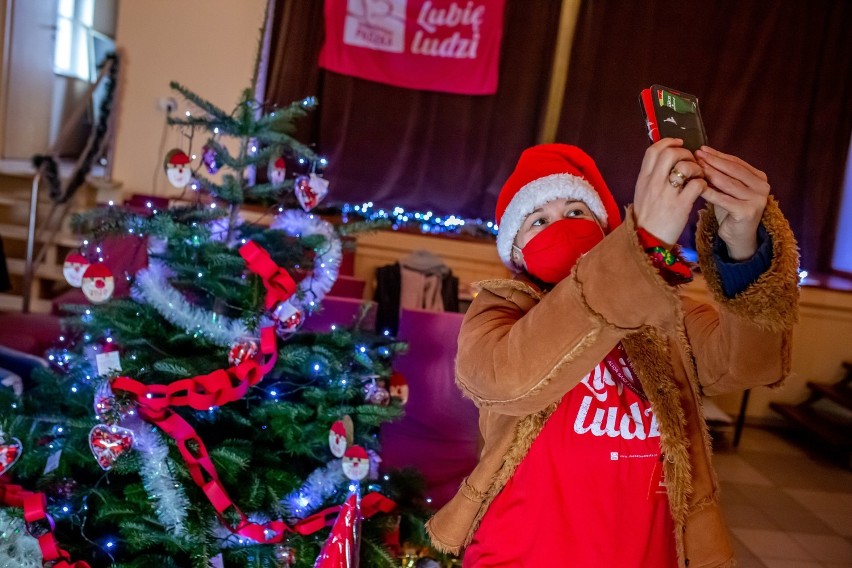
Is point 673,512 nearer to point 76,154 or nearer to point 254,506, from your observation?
point 254,506

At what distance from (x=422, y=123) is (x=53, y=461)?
324 cm

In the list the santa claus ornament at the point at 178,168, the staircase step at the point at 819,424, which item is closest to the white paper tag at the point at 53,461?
the santa claus ornament at the point at 178,168

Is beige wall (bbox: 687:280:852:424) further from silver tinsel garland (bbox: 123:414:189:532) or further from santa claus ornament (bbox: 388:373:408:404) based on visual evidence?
silver tinsel garland (bbox: 123:414:189:532)

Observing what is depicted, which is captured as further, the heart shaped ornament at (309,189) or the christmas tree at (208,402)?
the heart shaped ornament at (309,189)

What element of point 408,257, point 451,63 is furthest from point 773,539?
point 451,63

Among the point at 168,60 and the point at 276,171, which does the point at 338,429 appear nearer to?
the point at 276,171

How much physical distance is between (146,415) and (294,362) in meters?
0.37

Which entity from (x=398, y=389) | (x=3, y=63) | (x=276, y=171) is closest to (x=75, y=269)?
(x=276, y=171)

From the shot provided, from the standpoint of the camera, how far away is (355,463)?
1.78 metres

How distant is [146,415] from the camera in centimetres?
161

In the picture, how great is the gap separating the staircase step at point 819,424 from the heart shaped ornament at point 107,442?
3800mm

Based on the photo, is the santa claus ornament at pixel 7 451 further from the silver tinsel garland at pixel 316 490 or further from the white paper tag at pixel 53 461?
the silver tinsel garland at pixel 316 490

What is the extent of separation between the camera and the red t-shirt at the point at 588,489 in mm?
922

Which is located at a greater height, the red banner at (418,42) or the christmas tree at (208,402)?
the red banner at (418,42)
